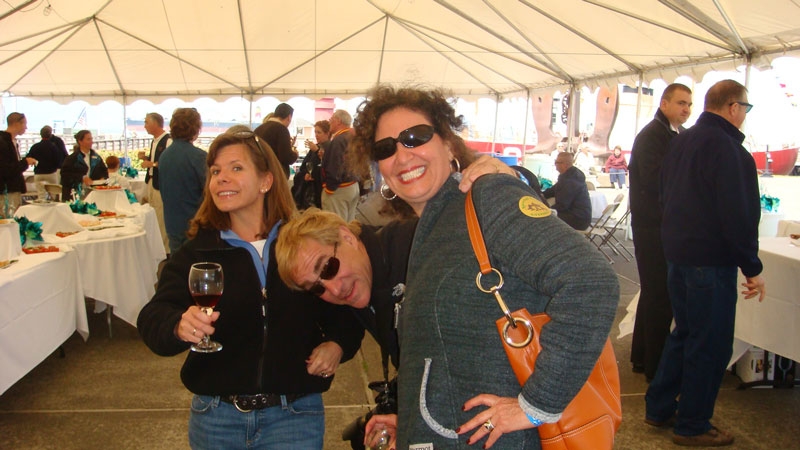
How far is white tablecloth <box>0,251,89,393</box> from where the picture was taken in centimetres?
343

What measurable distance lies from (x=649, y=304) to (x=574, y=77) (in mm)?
8056

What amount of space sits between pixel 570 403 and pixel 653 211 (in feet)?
10.9

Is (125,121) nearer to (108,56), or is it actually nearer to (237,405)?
(108,56)

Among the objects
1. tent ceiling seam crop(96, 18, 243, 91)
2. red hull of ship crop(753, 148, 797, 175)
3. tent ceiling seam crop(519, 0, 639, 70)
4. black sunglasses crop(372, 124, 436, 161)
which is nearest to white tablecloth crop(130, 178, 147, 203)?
tent ceiling seam crop(96, 18, 243, 91)

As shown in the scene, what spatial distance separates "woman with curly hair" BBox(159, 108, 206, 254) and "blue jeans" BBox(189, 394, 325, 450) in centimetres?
334

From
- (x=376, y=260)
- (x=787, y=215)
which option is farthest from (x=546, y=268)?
(x=787, y=215)

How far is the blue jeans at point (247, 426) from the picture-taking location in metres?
1.79

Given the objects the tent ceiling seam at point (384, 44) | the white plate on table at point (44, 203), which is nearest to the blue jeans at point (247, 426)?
the white plate on table at point (44, 203)

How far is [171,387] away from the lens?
A: 4219mm

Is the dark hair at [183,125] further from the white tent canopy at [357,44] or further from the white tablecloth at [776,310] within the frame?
the white tablecloth at [776,310]

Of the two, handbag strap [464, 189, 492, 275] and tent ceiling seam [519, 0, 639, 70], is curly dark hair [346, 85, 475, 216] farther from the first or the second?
tent ceiling seam [519, 0, 639, 70]

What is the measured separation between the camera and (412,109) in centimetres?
150

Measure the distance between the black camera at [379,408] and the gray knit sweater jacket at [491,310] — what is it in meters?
0.37

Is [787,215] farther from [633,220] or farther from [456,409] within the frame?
[456,409]
